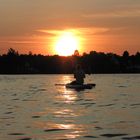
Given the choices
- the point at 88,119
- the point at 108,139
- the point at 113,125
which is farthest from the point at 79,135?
the point at 88,119

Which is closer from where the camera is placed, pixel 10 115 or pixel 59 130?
pixel 59 130

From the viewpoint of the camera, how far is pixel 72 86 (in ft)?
228

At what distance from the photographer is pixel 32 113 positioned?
1422 inches

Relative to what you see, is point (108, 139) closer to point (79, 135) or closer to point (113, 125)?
point (79, 135)

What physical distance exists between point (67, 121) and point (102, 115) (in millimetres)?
4086

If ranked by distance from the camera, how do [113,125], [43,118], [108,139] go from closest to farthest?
1. [108,139]
2. [113,125]
3. [43,118]

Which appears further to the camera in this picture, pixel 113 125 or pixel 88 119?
pixel 88 119

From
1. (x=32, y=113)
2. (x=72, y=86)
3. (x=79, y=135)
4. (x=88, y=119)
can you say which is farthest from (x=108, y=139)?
(x=72, y=86)

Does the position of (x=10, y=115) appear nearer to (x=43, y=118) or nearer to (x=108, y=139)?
(x=43, y=118)

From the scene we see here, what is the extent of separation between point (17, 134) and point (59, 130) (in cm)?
226

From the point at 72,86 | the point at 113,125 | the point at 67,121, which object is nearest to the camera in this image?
the point at 113,125

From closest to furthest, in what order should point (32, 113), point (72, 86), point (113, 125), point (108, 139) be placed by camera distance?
point (108, 139)
point (113, 125)
point (32, 113)
point (72, 86)

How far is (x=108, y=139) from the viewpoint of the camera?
23.8 m

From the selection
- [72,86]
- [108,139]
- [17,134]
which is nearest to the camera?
[108,139]
